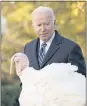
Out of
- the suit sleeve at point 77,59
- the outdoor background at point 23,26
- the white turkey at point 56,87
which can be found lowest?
the white turkey at point 56,87

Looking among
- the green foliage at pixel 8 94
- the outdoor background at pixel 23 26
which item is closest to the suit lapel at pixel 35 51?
the outdoor background at pixel 23 26

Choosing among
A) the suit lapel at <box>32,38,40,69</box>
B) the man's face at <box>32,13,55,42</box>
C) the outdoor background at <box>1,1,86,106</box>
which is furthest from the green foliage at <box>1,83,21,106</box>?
the man's face at <box>32,13,55,42</box>

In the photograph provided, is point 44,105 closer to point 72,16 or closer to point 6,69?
point 6,69

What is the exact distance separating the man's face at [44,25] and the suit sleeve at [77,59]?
0.16 meters

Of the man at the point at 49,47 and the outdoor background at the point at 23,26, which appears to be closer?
the man at the point at 49,47

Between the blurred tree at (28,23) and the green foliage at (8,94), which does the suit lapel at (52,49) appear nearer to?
the blurred tree at (28,23)

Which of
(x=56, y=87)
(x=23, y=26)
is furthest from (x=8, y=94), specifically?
(x=56, y=87)

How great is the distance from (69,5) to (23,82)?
1.88 feet

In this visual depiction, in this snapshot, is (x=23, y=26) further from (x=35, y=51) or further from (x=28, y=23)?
(x=35, y=51)

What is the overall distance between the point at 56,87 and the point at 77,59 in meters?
0.18

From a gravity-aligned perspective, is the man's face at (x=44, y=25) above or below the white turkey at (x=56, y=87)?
above

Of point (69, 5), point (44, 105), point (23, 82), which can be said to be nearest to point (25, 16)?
point (69, 5)

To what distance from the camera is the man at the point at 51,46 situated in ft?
5.08

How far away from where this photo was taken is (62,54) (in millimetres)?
1551
